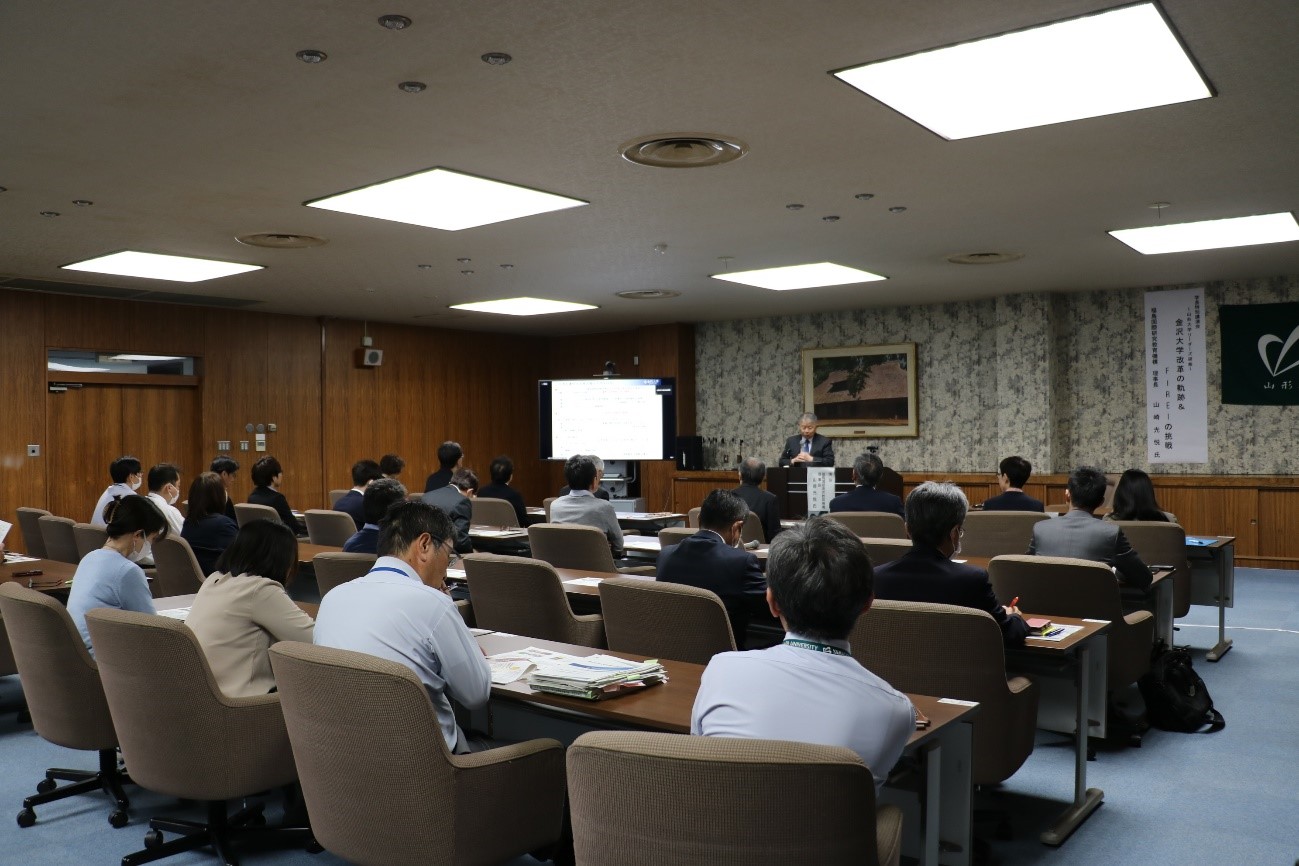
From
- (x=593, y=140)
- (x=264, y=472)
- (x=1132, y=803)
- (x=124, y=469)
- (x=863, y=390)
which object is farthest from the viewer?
(x=863, y=390)

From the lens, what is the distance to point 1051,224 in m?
7.04

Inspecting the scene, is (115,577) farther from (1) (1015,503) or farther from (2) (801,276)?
(2) (801,276)

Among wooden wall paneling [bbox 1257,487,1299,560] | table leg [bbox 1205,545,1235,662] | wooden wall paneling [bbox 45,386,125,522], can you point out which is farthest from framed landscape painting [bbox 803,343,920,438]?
wooden wall paneling [bbox 45,386,125,522]

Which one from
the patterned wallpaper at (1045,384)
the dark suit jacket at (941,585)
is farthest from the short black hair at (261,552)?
the patterned wallpaper at (1045,384)

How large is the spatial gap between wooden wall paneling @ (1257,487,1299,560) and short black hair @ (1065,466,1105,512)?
6.29 metres

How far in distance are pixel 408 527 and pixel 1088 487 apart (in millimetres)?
3152

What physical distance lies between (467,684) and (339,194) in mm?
4204

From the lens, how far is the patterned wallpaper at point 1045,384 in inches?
392

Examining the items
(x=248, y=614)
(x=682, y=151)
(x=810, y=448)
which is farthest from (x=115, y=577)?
(x=810, y=448)

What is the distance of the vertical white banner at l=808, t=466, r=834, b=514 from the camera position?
8.28 meters

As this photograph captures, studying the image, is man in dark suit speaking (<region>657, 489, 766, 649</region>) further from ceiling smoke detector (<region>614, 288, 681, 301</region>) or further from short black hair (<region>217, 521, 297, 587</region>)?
ceiling smoke detector (<region>614, 288, 681, 301</region>)

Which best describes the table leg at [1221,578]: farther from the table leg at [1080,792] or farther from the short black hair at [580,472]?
the short black hair at [580,472]

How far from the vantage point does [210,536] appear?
536cm

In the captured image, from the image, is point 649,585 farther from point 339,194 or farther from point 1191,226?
point 1191,226
